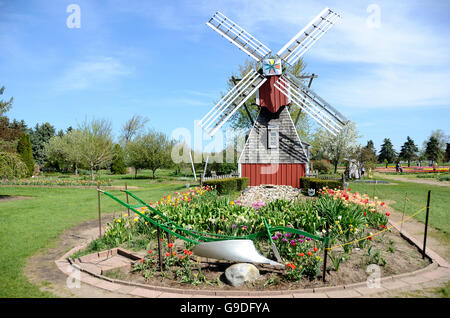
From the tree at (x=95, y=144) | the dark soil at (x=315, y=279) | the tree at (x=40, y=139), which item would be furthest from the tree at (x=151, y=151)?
the tree at (x=40, y=139)

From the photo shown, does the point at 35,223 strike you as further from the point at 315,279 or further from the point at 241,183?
the point at 241,183

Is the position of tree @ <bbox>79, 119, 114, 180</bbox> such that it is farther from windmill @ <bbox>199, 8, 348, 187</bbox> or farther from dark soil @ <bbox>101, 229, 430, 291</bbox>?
dark soil @ <bbox>101, 229, 430, 291</bbox>

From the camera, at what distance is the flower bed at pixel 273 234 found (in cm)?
468

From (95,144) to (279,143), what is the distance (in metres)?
21.3

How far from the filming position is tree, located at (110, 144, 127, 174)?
37.6 meters

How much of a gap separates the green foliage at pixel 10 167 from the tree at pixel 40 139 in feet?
125

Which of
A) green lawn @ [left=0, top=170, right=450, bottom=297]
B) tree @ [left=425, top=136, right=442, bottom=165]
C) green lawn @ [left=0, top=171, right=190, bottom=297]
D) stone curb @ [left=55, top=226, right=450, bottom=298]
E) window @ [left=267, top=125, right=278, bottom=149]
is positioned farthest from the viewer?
tree @ [left=425, top=136, right=442, bottom=165]

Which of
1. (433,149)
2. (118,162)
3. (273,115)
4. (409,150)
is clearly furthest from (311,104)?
(409,150)

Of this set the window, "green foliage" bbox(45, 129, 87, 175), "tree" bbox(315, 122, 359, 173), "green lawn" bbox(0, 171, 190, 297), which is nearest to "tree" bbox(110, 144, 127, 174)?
"green foliage" bbox(45, 129, 87, 175)

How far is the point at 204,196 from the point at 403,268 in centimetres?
591

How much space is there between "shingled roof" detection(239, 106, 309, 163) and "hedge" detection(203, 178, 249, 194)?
1567 millimetres

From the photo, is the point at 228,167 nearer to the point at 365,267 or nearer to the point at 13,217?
the point at 13,217

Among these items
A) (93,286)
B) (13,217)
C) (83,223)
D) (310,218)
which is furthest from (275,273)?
(13,217)
